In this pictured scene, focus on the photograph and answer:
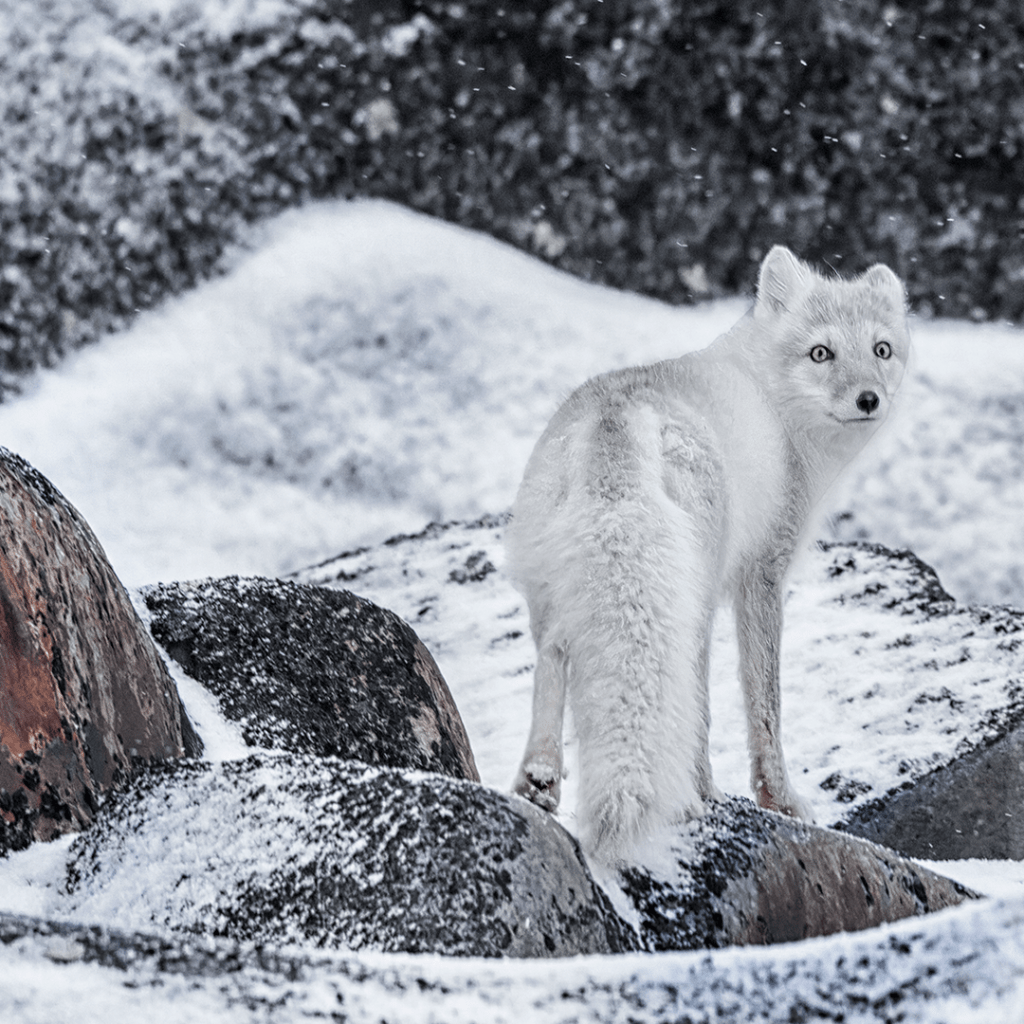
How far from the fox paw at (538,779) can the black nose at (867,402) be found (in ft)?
3.59

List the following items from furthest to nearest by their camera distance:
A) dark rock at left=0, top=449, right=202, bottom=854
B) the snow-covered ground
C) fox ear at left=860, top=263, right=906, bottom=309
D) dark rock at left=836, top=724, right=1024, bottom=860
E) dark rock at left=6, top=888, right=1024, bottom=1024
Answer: the snow-covered ground < fox ear at left=860, top=263, right=906, bottom=309 < dark rock at left=836, top=724, right=1024, bottom=860 < dark rock at left=0, top=449, right=202, bottom=854 < dark rock at left=6, top=888, right=1024, bottom=1024

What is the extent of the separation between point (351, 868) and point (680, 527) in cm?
88

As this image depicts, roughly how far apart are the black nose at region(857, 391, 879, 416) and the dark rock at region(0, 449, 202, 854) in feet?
5.21

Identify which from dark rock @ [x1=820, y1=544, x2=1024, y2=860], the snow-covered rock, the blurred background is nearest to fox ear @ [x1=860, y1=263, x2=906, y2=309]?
the snow-covered rock

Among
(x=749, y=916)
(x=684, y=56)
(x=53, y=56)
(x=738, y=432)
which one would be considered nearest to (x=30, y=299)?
(x=53, y=56)

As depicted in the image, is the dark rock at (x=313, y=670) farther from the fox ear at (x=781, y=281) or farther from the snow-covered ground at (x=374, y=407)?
the snow-covered ground at (x=374, y=407)

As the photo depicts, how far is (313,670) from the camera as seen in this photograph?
7.74 ft

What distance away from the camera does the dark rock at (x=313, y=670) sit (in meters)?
2.23

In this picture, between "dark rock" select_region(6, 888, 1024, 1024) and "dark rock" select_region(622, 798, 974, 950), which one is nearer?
"dark rock" select_region(6, 888, 1024, 1024)

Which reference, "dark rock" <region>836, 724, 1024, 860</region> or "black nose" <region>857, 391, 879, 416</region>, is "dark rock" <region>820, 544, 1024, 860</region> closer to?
"dark rock" <region>836, 724, 1024, 860</region>

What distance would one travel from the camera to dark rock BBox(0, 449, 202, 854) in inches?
63.4

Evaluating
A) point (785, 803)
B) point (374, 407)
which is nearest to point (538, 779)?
point (785, 803)

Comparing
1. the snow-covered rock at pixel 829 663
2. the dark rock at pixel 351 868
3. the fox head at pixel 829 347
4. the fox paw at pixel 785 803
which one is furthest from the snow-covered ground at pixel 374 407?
the dark rock at pixel 351 868

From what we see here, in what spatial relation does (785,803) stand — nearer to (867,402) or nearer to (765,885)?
(765,885)
